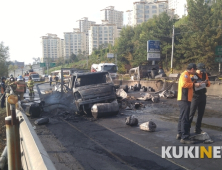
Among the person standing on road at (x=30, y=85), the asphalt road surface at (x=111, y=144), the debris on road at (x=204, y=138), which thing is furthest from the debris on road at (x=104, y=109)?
the person standing on road at (x=30, y=85)

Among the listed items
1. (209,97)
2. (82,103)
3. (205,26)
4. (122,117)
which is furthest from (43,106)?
(205,26)

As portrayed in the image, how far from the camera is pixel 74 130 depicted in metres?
7.58

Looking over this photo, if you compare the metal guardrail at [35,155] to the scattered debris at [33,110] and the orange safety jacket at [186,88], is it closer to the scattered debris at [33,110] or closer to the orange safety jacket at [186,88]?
the orange safety jacket at [186,88]

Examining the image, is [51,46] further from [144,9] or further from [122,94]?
[122,94]

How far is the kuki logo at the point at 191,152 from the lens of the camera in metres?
4.82

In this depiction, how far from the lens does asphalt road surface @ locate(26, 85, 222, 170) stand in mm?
4520

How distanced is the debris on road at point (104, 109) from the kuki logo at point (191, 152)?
4.14m

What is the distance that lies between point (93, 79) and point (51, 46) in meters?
138

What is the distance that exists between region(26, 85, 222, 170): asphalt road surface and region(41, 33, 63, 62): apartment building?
454 feet

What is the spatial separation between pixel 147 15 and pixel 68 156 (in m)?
124

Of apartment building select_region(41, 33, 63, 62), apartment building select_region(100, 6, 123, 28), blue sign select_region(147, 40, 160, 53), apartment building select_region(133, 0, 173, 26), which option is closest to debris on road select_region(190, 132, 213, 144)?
blue sign select_region(147, 40, 160, 53)

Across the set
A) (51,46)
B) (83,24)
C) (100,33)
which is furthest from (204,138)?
(83,24)

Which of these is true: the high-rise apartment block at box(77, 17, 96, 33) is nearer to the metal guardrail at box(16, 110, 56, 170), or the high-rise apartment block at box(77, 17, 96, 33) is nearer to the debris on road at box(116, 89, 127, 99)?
the debris on road at box(116, 89, 127, 99)

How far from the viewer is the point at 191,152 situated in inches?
197
